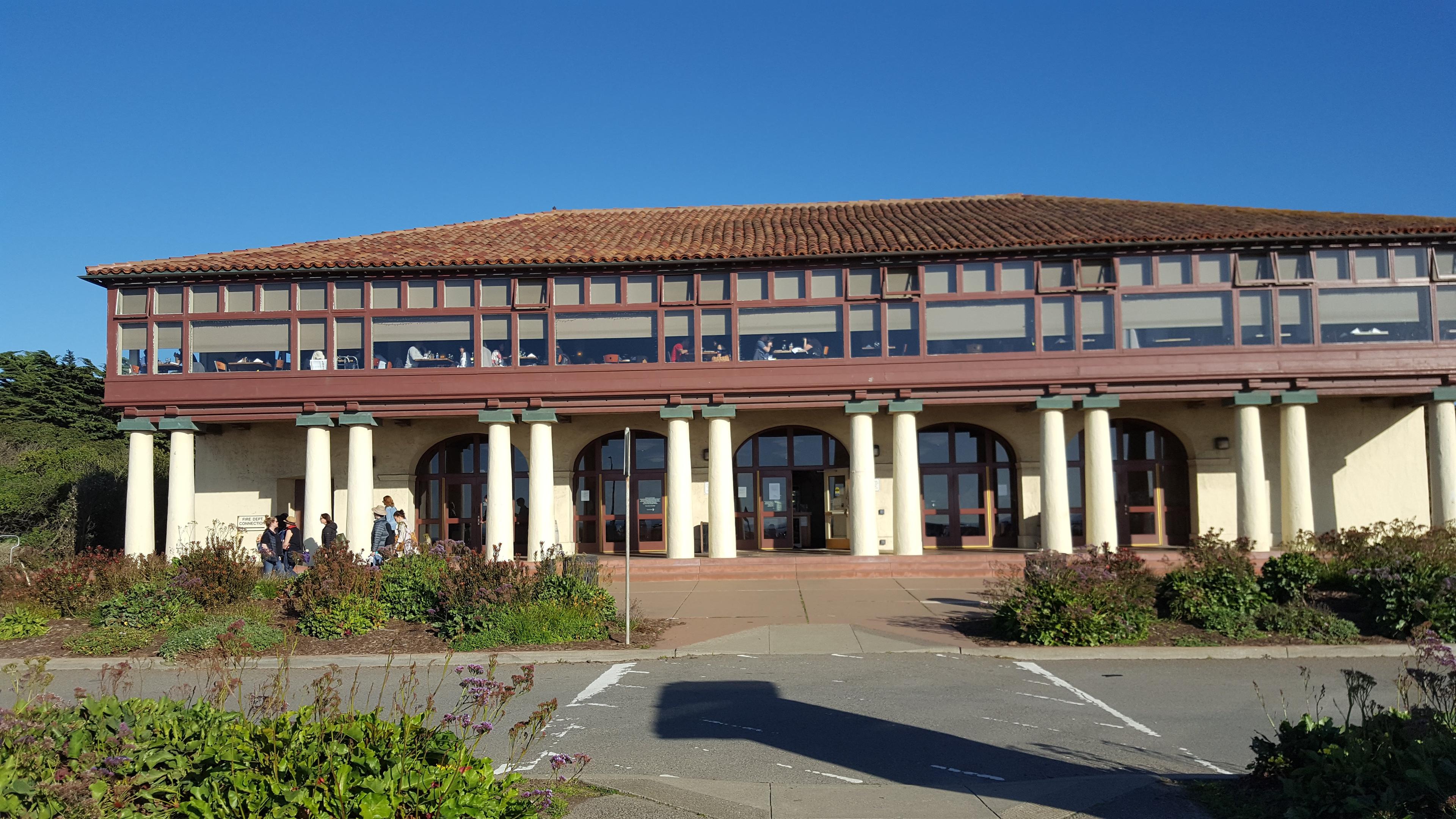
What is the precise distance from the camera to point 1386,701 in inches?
340

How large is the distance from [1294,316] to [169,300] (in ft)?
78.6

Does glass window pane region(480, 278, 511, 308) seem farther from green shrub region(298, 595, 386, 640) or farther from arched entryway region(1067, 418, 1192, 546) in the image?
arched entryway region(1067, 418, 1192, 546)

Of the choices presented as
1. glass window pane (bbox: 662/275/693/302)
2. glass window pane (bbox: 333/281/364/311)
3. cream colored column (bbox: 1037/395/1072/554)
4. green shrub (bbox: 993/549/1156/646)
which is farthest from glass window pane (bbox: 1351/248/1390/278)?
glass window pane (bbox: 333/281/364/311)

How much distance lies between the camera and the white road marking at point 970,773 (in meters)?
6.64

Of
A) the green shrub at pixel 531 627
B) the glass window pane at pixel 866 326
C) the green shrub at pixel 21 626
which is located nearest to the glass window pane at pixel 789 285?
the glass window pane at pixel 866 326

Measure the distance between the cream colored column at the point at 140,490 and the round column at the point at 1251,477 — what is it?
23.0 meters

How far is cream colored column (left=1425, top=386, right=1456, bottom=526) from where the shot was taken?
2097 cm

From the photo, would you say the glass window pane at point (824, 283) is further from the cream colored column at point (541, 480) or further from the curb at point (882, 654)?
the curb at point (882, 654)

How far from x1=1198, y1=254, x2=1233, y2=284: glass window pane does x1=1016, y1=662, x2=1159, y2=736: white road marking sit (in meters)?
13.3

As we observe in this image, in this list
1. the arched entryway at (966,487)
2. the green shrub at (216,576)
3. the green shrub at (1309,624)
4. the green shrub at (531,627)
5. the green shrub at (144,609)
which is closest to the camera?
the green shrub at (1309,624)

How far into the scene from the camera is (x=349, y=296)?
22203 mm

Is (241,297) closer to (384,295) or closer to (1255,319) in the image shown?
(384,295)

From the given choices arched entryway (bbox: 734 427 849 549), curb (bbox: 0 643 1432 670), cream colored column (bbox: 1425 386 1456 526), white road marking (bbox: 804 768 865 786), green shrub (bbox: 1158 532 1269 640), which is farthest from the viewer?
arched entryway (bbox: 734 427 849 549)

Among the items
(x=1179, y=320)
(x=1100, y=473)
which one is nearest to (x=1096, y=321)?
(x=1179, y=320)
